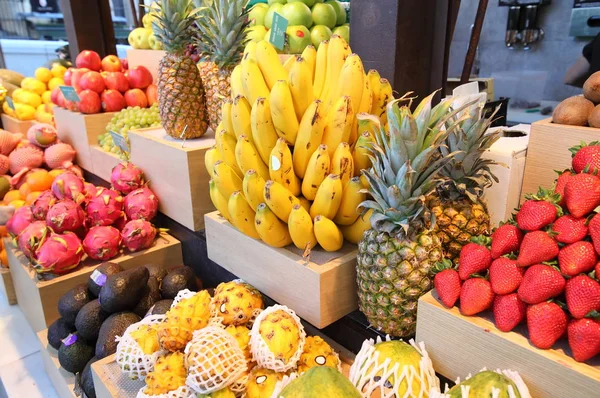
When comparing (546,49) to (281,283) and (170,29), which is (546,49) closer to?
(170,29)

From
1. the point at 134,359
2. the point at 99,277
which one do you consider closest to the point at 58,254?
the point at 99,277

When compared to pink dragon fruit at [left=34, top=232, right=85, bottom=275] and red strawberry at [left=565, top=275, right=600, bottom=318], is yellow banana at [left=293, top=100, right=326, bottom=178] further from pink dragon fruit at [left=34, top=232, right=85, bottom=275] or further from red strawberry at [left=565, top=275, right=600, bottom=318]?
pink dragon fruit at [left=34, top=232, right=85, bottom=275]

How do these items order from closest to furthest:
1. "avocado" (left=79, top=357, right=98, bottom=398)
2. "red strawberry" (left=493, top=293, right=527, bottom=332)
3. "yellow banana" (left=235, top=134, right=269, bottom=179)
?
"red strawberry" (left=493, top=293, right=527, bottom=332) → "yellow banana" (left=235, top=134, right=269, bottom=179) → "avocado" (left=79, top=357, right=98, bottom=398)

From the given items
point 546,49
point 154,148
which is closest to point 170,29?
point 154,148

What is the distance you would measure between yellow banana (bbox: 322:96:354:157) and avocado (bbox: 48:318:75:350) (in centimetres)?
125

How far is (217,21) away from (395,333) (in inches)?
Answer: 53.6

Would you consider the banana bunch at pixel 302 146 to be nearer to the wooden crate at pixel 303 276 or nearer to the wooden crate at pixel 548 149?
the wooden crate at pixel 303 276

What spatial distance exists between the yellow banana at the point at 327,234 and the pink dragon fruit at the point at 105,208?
126cm

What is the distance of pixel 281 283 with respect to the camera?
130 cm

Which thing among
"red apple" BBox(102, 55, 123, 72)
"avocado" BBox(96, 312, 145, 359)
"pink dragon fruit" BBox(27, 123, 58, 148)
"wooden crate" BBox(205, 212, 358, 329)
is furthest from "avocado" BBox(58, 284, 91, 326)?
"red apple" BBox(102, 55, 123, 72)

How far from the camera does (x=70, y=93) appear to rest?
261 cm

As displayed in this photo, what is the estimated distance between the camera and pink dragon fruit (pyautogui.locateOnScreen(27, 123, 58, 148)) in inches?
112

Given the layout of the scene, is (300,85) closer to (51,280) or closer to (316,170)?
(316,170)

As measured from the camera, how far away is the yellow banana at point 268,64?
132 centimetres
